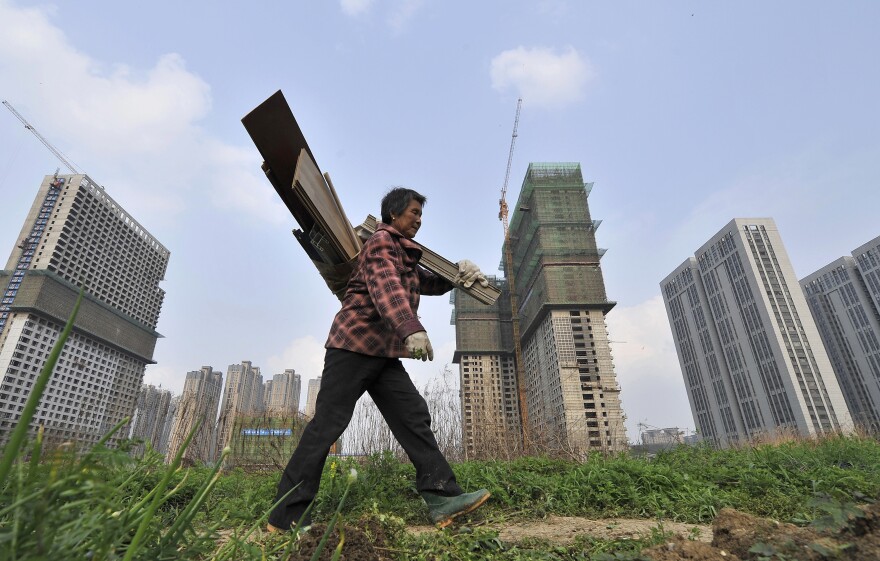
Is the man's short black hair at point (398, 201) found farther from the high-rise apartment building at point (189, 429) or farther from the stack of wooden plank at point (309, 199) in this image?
the high-rise apartment building at point (189, 429)

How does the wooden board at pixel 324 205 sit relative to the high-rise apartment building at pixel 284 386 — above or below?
below

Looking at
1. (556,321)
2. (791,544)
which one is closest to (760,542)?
(791,544)

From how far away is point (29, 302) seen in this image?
65.2m

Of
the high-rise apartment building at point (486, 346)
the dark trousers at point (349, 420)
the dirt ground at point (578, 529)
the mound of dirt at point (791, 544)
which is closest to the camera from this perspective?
the mound of dirt at point (791, 544)

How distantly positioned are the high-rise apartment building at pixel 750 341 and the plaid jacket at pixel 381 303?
56.3 metres

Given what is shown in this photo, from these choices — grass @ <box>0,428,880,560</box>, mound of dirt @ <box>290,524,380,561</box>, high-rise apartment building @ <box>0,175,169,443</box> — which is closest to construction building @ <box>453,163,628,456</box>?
grass @ <box>0,428,880,560</box>

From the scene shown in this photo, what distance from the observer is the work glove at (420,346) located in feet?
5.98

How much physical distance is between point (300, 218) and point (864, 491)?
3.45m

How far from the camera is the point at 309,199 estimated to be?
2.14 meters

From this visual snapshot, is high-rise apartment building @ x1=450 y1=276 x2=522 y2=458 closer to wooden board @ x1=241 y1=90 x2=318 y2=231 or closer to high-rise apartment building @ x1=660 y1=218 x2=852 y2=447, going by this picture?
high-rise apartment building @ x1=660 y1=218 x2=852 y2=447

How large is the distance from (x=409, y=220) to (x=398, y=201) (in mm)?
139

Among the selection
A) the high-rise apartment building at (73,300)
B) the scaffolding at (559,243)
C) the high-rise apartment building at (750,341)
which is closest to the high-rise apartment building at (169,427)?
the scaffolding at (559,243)

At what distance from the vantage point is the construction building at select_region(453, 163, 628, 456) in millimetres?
44688

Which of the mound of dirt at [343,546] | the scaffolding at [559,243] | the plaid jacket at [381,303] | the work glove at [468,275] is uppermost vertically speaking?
the scaffolding at [559,243]
